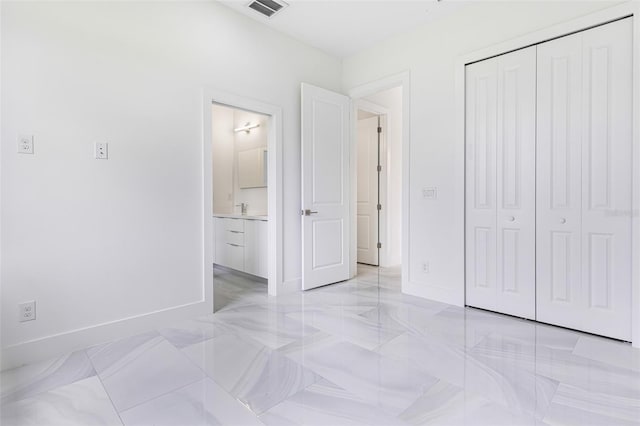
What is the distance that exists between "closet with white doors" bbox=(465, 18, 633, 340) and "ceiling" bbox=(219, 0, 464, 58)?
2.45ft

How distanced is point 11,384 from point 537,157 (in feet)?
12.5

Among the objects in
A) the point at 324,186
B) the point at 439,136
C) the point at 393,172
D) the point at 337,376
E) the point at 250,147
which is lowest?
the point at 337,376

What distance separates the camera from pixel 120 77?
242 centimetres

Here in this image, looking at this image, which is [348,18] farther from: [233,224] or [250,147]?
[233,224]

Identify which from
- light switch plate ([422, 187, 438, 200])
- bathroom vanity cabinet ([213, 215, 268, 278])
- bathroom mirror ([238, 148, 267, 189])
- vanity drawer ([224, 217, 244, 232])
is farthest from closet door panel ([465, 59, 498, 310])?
bathroom mirror ([238, 148, 267, 189])

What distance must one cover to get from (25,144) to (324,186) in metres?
2.58

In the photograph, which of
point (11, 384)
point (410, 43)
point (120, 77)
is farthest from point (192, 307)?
point (410, 43)

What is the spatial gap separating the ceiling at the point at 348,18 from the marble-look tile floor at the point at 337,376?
9.21 ft

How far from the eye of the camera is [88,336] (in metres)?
2.29

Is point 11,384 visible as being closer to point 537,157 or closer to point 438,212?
point 438,212

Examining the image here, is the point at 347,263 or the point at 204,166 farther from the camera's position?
the point at 347,263

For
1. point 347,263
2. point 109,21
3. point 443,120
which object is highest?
point 109,21

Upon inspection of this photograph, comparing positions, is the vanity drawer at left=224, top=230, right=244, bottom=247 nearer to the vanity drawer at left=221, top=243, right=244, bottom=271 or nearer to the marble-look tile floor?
the vanity drawer at left=221, top=243, right=244, bottom=271

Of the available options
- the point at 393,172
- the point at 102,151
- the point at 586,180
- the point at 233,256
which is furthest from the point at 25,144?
the point at 393,172
